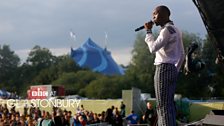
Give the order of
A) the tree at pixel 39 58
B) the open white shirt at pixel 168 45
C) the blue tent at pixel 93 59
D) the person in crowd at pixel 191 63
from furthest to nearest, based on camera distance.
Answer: the tree at pixel 39 58
the blue tent at pixel 93 59
the person in crowd at pixel 191 63
the open white shirt at pixel 168 45

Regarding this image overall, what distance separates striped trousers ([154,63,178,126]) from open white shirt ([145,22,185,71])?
72mm

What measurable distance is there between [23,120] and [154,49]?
14648 millimetres

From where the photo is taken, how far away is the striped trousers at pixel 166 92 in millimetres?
3967

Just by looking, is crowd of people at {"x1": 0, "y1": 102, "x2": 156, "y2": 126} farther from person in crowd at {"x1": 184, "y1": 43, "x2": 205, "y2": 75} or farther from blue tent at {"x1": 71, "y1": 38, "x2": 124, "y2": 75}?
blue tent at {"x1": 71, "y1": 38, "x2": 124, "y2": 75}

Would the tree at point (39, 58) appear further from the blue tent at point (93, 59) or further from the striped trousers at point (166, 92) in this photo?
the striped trousers at point (166, 92)

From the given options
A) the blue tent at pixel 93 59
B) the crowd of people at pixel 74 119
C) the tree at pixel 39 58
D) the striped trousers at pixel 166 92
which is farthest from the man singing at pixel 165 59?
the tree at pixel 39 58

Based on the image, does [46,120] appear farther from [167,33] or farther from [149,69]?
[149,69]

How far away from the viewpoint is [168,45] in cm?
403

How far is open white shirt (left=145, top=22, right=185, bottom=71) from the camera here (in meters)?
3.94

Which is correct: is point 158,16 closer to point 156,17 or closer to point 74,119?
point 156,17

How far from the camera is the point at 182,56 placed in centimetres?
414

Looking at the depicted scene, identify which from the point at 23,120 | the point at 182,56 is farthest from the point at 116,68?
the point at 182,56

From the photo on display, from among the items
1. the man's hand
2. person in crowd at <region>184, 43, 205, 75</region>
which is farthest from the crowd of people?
the man's hand

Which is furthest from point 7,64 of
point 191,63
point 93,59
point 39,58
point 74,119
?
point 191,63
